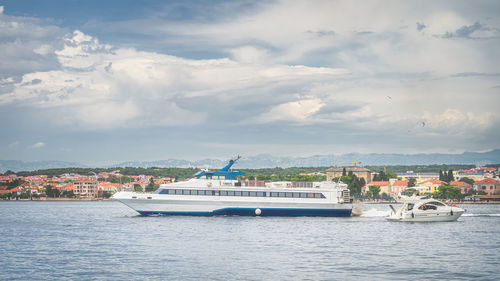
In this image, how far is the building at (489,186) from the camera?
178 m

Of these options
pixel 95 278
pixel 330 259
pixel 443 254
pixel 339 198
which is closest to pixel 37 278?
pixel 95 278

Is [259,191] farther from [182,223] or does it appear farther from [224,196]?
[182,223]

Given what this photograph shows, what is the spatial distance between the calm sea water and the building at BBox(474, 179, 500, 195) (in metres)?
139

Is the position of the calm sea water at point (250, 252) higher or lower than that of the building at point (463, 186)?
lower

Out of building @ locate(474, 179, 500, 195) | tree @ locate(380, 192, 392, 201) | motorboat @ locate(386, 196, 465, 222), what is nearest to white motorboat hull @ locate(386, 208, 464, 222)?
motorboat @ locate(386, 196, 465, 222)

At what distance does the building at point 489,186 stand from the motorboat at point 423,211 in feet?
443

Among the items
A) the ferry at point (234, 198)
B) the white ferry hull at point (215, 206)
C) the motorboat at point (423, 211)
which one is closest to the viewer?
the motorboat at point (423, 211)

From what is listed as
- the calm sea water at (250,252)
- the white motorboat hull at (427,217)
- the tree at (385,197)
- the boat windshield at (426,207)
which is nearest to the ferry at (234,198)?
the calm sea water at (250,252)

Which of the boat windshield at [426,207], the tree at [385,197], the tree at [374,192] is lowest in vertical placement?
the tree at [385,197]

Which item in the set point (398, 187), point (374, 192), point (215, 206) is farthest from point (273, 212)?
point (398, 187)

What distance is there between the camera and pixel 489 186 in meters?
180

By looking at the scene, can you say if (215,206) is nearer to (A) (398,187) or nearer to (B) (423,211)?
(B) (423,211)

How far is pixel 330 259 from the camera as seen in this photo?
101 ft

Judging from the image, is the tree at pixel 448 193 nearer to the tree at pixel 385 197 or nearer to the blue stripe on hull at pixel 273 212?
the tree at pixel 385 197
